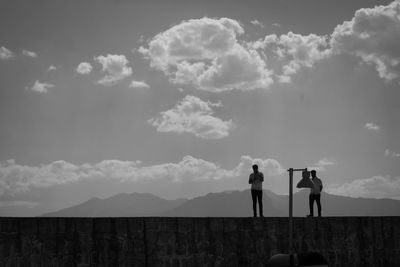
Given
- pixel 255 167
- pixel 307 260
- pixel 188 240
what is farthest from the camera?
pixel 255 167

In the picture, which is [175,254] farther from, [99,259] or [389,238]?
[389,238]

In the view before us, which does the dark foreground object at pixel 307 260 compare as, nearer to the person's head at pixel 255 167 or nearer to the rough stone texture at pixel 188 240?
the rough stone texture at pixel 188 240

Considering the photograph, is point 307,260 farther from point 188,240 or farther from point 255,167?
point 255,167

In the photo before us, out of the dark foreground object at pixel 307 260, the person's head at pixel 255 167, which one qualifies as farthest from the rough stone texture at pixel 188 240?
the dark foreground object at pixel 307 260

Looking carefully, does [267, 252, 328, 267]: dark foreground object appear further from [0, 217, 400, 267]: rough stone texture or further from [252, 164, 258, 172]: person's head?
[252, 164, 258, 172]: person's head

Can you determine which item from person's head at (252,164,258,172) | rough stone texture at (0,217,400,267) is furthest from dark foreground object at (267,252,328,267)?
person's head at (252,164,258,172)

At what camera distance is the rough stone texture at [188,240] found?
43.2 ft

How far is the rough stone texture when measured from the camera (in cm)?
1318

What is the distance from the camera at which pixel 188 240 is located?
14.7m

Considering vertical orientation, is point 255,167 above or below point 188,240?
above

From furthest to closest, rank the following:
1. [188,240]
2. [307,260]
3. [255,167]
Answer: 1. [255,167]
2. [188,240]
3. [307,260]

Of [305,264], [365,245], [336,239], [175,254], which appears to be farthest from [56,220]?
[365,245]

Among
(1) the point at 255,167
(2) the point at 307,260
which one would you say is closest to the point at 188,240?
(1) the point at 255,167

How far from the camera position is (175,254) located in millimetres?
14578
